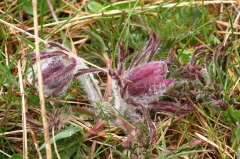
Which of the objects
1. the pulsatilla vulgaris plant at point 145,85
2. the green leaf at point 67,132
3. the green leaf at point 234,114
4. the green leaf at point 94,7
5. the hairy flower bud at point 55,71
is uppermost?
the green leaf at point 94,7

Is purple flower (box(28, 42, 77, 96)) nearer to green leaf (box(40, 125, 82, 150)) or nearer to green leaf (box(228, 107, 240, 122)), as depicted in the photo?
green leaf (box(40, 125, 82, 150))

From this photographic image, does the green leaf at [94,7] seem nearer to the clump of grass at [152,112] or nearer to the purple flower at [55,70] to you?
the clump of grass at [152,112]

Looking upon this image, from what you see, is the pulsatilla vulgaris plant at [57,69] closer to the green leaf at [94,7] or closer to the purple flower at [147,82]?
the purple flower at [147,82]

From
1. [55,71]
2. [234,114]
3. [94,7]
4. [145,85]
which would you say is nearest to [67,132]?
[55,71]

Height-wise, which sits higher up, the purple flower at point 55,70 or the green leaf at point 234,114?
the purple flower at point 55,70

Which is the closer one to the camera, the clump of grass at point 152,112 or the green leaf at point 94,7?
the clump of grass at point 152,112

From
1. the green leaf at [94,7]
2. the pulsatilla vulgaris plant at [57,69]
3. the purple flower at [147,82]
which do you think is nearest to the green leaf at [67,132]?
the pulsatilla vulgaris plant at [57,69]
